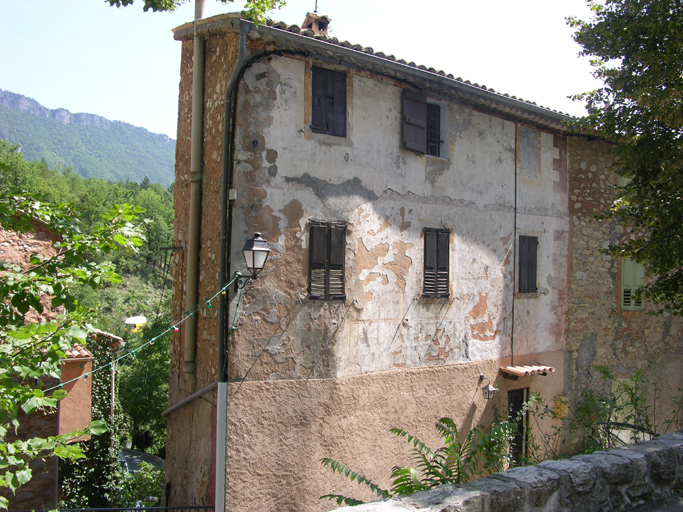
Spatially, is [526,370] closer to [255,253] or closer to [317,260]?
[317,260]

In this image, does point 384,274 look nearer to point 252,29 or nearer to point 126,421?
point 252,29

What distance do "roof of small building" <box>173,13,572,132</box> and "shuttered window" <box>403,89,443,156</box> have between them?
26 centimetres

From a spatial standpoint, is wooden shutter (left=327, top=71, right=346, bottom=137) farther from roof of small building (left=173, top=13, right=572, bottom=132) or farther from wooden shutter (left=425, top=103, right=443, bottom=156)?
wooden shutter (left=425, top=103, right=443, bottom=156)

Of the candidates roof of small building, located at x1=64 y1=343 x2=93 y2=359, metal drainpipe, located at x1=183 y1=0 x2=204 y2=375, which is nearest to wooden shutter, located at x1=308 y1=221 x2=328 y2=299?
metal drainpipe, located at x1=183 y1=0 x2=204 y2=375

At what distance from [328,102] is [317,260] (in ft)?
8.03

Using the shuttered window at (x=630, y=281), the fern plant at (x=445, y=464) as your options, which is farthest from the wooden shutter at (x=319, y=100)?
the shuttered window at (x=630, y=281)

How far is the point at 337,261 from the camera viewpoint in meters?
8.04

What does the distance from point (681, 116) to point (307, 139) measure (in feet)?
17.9

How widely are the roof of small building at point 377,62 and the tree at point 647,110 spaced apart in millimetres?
1335

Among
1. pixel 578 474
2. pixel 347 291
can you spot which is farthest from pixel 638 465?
pixel 347 291

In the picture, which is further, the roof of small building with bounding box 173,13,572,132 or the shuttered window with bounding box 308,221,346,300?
the shuttered window with bounding box 308,221,346,300

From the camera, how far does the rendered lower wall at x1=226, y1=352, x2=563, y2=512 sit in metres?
7.21

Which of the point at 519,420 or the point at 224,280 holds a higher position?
the point at 224,280

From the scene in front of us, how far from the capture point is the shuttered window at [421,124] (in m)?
8.88
